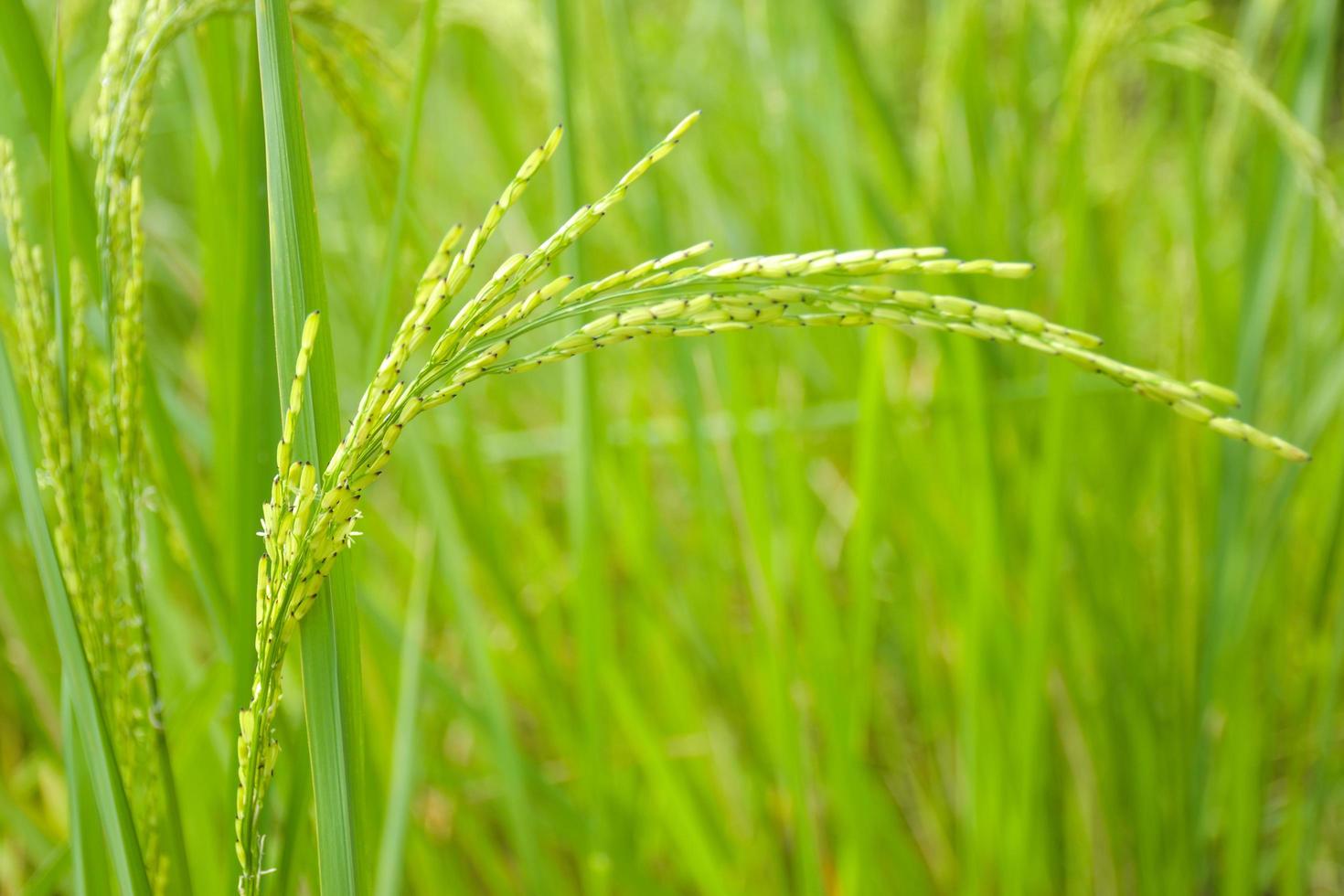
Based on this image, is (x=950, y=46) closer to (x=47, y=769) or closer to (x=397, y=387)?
(x=397, y=387)

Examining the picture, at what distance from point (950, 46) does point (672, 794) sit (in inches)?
29.9

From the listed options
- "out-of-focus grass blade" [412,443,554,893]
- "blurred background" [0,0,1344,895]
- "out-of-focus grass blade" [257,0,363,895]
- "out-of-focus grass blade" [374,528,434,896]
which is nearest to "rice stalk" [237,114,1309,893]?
"out-of-focus grass blade" [257,0,363,895]

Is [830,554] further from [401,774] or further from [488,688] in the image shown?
[401,774]

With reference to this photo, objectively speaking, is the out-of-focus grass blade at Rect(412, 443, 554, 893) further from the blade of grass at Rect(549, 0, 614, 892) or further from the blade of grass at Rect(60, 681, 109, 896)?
the blade of grass at Rect(60, 681, 109, 896)

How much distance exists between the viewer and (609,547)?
1240 millimetres

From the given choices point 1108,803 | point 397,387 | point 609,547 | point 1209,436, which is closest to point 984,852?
point 1108,803

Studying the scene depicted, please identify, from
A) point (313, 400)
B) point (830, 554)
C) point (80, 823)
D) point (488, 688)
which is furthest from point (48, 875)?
point (830, 554)

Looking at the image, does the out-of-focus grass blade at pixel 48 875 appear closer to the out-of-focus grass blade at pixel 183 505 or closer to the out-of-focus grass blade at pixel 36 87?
the out-of-focus grass blade at pixel 183 505

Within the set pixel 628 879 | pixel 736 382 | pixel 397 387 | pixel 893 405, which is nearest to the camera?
pixel 397 387

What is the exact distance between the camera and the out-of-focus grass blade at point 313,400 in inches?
12.8

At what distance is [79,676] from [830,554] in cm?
105

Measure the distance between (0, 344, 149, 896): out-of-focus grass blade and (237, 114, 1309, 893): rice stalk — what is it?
7 centimetres

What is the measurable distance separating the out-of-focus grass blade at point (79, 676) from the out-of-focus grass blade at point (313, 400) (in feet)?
0.27

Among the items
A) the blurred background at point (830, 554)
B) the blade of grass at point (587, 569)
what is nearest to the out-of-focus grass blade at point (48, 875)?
the blurred background at point (830, 554)
